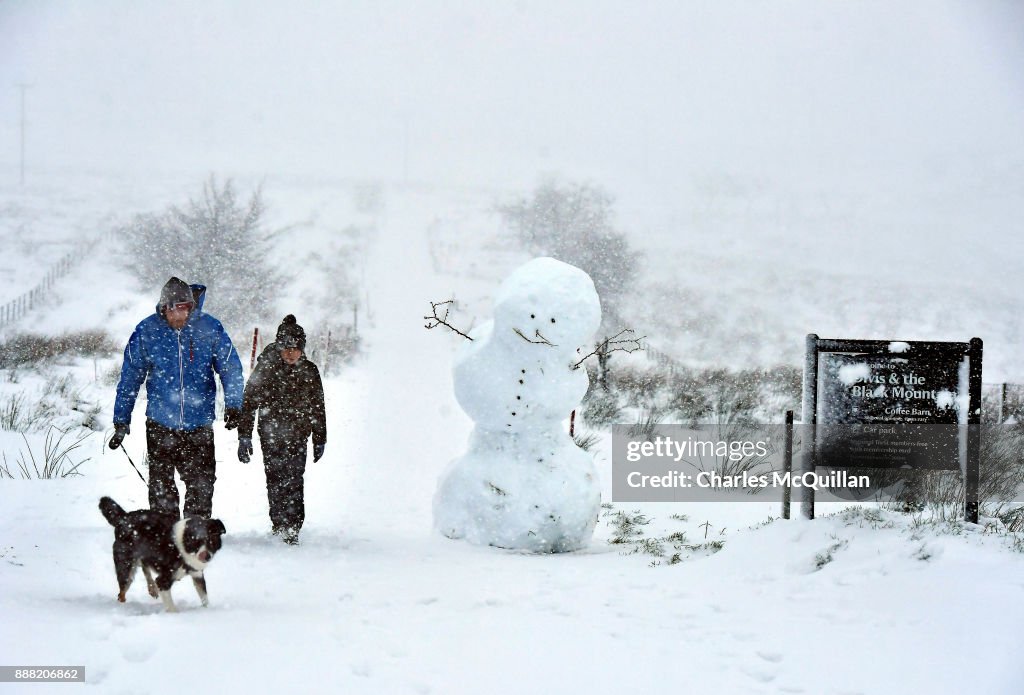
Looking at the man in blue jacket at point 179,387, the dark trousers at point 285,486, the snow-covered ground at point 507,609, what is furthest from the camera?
the dark trousers at point 285,486

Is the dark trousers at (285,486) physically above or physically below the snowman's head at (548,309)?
below

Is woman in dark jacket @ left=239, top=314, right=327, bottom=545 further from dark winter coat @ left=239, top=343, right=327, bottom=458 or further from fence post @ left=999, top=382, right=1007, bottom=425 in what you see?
fence post @ left=999, top=382, right=1007, bottom=425

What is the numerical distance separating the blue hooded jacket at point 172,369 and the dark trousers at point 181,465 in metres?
0.07

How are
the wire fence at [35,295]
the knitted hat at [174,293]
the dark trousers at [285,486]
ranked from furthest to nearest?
the wire fence at [35,295] < the dark trousers at [285,486] < the knitted hat at [174,293]

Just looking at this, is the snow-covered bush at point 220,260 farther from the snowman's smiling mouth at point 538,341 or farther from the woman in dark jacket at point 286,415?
the snowman's smiling mouth at point 538,341

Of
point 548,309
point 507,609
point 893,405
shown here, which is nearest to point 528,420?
point 548,309

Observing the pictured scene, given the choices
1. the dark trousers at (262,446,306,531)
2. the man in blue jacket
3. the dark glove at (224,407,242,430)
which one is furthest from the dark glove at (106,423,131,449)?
the dark trousers at (262,446,306,531)

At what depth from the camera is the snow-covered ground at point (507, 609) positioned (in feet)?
9.51

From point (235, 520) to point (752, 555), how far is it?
4404mm

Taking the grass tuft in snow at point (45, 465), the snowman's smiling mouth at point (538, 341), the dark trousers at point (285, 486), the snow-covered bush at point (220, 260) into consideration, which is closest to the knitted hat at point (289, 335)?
the dark trousers at point (285, 486)

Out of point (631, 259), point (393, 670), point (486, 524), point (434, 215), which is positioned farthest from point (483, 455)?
point (434, 215)

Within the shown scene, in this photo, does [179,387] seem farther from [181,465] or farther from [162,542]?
[162,542]

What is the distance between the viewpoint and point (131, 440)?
29.8 feet

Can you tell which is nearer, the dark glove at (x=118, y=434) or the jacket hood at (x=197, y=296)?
the dark glove at (x=118, y=434)
